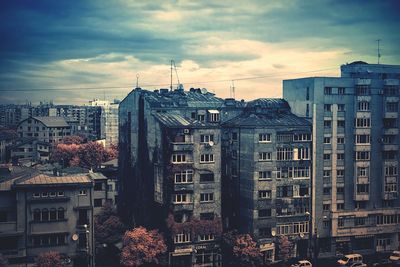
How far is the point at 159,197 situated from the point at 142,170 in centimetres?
987

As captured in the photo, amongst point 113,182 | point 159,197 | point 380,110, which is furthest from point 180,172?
point 380,110

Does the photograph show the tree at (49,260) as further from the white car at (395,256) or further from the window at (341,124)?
the white car at (395,256)

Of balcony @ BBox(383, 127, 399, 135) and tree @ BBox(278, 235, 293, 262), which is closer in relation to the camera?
tree @ BBox(278, 235, 293, 262)

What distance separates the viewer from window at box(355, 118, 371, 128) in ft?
288

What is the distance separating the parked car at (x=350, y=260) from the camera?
262 ft

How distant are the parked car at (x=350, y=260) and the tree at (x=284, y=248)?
27.9ft

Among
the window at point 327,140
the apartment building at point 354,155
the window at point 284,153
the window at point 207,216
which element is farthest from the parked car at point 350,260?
the window at point 207,216

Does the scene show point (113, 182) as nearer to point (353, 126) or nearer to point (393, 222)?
point (353, 126)

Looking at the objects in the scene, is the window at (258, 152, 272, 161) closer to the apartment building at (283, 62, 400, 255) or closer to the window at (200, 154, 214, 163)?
the window at (200, 154, 214, 163)

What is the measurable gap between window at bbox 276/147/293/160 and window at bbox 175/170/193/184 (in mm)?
15128

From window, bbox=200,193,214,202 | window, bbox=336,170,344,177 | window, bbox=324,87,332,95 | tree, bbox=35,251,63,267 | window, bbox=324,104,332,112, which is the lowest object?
tree, bbox=35,251,63,267

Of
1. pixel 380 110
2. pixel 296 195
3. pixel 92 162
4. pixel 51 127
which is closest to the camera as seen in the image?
pixel 296 195

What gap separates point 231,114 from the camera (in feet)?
292

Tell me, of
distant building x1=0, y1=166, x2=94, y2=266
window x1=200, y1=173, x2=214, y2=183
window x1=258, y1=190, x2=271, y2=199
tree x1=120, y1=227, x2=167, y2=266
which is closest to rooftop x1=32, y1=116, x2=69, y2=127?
distant building x1=0, y1=166, x2=94, y2=266
